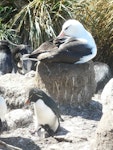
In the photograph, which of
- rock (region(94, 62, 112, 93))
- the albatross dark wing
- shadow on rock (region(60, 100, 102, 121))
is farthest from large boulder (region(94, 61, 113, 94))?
the albatross dark wing

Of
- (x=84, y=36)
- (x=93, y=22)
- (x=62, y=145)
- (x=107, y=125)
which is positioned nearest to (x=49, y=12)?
(x=93, y=22)

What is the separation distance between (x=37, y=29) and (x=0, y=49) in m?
0.88

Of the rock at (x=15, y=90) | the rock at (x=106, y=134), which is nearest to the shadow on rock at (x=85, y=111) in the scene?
the rock at (x=15, y=90)

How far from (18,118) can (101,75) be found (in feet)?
9.21

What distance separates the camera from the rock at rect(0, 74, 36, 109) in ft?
28.4

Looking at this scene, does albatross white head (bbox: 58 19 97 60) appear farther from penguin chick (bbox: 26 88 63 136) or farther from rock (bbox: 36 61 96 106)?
penguin chick (bbox: 26 88 63 136)

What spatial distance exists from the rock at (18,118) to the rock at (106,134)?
7.66ft

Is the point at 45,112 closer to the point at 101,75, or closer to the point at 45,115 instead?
the point at 45,115

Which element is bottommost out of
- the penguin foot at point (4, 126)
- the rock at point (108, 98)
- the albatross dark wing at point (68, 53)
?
the penguin foot at point (4, 126)

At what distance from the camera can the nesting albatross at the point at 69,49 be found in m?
8.38

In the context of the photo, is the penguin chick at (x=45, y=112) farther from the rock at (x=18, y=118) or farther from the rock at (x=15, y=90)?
the rock at (x=15, y=90)

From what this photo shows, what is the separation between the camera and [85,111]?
870 centimetres

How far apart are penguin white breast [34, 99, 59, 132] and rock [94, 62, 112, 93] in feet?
8.68

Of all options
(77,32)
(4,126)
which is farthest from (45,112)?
(77,32)
